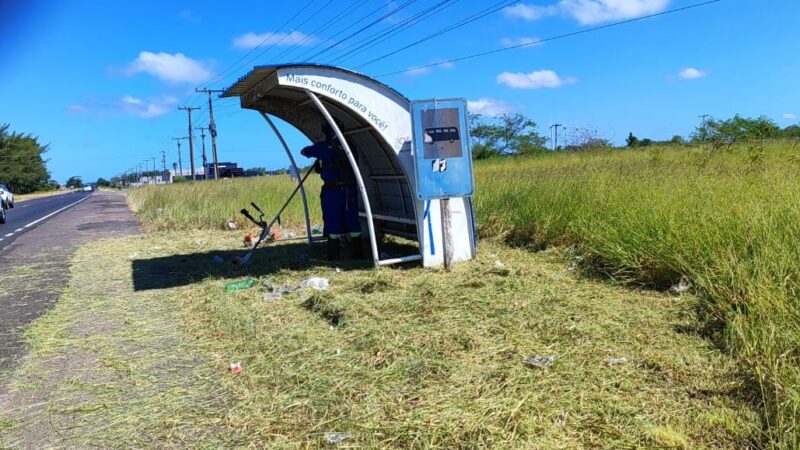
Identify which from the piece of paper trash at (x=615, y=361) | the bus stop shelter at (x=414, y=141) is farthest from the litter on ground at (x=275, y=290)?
the piece of paper trash at (x=615, y=361)

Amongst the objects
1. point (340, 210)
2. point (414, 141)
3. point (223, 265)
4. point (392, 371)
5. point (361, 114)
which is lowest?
point (392, 371)

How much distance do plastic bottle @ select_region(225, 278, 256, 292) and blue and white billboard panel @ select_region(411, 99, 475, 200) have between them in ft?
7.94

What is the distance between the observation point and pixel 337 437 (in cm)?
315

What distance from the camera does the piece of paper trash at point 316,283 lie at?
6773 mm

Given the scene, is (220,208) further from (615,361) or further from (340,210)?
(615,361)

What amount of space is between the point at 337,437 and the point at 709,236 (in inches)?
165

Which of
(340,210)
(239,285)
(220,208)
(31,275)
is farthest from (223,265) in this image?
(220,208)

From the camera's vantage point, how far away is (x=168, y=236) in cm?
1373

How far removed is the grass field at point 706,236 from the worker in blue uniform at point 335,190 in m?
2.67

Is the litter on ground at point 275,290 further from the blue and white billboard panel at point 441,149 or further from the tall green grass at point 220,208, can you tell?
the tall green grass at point 220,208

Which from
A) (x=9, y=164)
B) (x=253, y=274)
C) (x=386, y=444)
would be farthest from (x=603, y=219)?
(x=9, y=164)

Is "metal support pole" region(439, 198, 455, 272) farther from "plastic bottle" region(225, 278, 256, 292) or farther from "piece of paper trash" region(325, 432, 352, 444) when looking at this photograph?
"piece of paper trash" region(325, 432, 352, 444)

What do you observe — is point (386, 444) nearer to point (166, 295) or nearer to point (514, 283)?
point (514, 283)

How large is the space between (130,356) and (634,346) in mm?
4056
